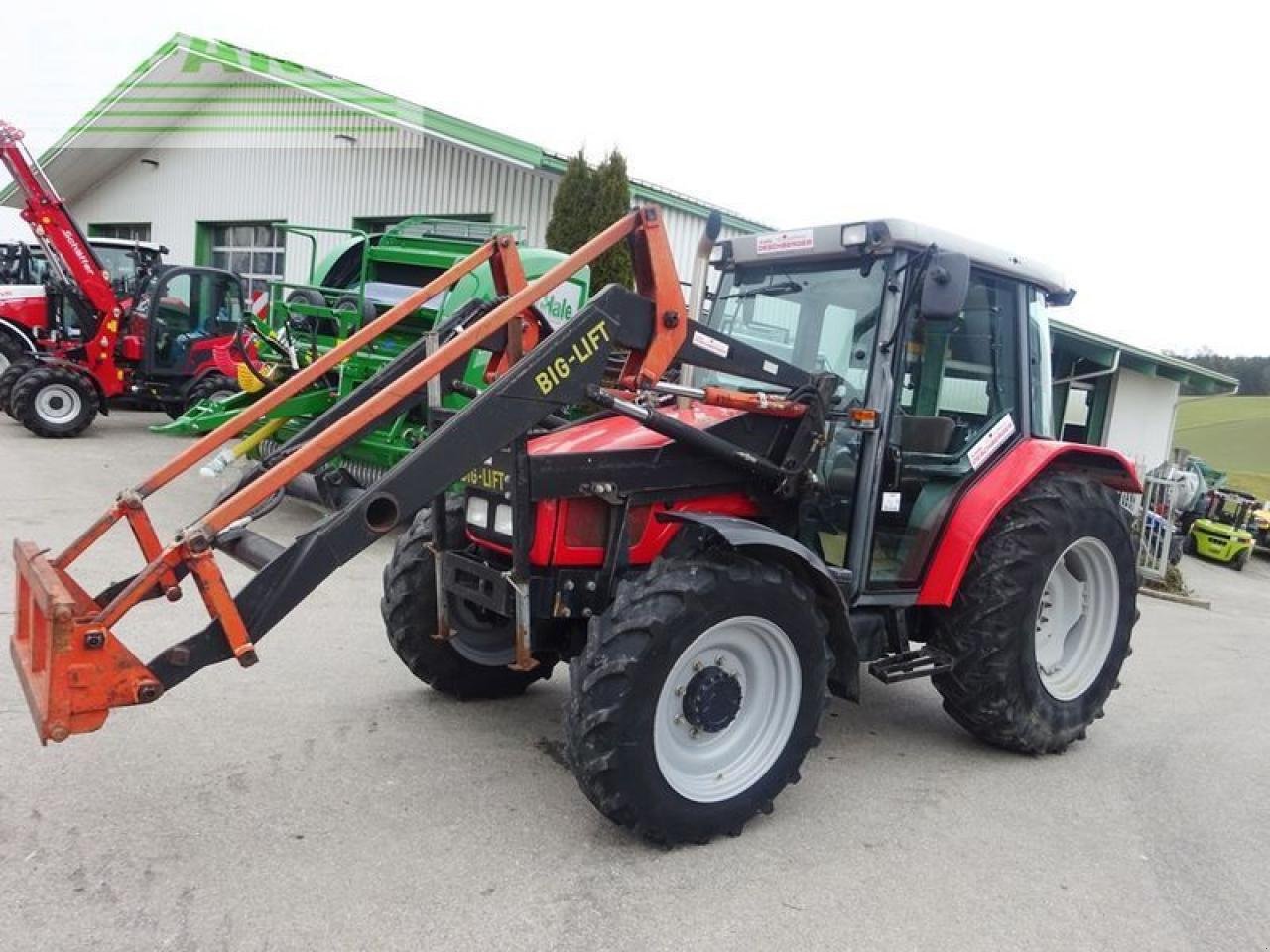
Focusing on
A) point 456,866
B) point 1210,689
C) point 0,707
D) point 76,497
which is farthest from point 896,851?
point 76,497

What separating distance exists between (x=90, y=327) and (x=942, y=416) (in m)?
11.8

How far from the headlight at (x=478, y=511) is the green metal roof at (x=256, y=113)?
6.56 meters

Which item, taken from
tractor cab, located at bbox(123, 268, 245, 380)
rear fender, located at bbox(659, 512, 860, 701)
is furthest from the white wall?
rear fender, located at bbox(659, 512, 860, 701)

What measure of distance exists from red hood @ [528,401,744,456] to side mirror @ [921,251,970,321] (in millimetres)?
817

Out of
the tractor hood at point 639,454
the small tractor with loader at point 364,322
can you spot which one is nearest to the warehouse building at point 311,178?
the small tractor with loader at point 364,322

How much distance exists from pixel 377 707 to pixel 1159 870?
10.3 ft

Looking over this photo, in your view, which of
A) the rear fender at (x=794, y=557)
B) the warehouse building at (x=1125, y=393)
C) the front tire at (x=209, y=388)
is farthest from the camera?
the warehouse building at (x=1125, y=393)

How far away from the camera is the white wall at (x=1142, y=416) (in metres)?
16.9

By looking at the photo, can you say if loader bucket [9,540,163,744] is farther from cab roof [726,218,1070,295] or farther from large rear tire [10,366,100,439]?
large rear tire [10,366,100,439]

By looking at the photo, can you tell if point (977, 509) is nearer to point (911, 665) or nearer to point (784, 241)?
point (911, 665)

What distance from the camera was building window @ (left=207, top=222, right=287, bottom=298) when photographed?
17844mm

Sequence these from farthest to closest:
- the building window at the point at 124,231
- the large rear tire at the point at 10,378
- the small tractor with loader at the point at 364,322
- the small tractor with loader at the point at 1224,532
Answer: the building window at the point at 124,231 < the small tractor with loader at the point at 1224,532 < the large rear tire at the point at 10,378 < the small tractor with loader at the point at 364,322

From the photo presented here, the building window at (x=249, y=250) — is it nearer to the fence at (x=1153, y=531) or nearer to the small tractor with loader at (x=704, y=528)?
the fence at (x=1153, y=531)

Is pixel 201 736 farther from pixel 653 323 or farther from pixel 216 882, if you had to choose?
pixel 653 323
